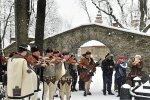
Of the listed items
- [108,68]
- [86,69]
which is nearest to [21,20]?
[86,69]

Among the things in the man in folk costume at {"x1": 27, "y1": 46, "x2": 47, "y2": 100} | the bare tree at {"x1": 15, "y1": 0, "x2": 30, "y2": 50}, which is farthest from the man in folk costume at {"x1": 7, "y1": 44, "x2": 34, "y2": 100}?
the bare tree at {"x1": 15, "y1": 0, "x2": 30, "y2": 50}

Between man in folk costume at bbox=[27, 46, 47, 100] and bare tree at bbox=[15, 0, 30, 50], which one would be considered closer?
man in folk costume at bbox=[27, 46, 47, 100]

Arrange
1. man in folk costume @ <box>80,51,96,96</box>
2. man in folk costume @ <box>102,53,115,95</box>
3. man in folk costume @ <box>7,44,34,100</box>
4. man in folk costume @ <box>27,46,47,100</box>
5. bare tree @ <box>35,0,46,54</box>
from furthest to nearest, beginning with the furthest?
1. bare tree @ <box>35,0,46,54</box>
2. man in folk costume @ <box>102,53,115,95</box>
3. man in folk costume @ <box>80,51,96,96</box>
4. man in folk costume @ <box>27,46,47,100</box>
5. man in folk costume @ <box>7,44,34,100</box>

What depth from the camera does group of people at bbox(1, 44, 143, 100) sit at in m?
8.66

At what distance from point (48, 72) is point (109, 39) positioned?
27.0 ft

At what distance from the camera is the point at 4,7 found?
51.3 metres

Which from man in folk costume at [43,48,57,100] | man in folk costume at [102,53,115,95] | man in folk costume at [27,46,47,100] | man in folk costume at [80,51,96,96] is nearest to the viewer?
man in folk costume at [27,46,47,100]

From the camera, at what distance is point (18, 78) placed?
28.3ft

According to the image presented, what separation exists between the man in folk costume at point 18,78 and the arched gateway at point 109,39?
381 inches

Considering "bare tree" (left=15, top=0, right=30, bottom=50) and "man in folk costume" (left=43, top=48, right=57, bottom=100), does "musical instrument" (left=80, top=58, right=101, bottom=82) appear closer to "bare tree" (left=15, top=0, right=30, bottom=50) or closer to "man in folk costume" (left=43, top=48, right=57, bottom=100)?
"bare tree" (left=15, top=0, right=30, bottom=50)

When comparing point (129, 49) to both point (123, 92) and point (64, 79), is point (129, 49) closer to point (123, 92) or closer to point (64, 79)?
point (64, 79)

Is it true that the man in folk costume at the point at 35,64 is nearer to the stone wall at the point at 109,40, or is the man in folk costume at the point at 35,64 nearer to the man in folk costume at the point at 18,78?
the man in folk costume at the point at 18,78

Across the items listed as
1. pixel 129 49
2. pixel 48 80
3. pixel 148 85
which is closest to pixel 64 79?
pixel 48 80

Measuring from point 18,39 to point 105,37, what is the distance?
605cm
